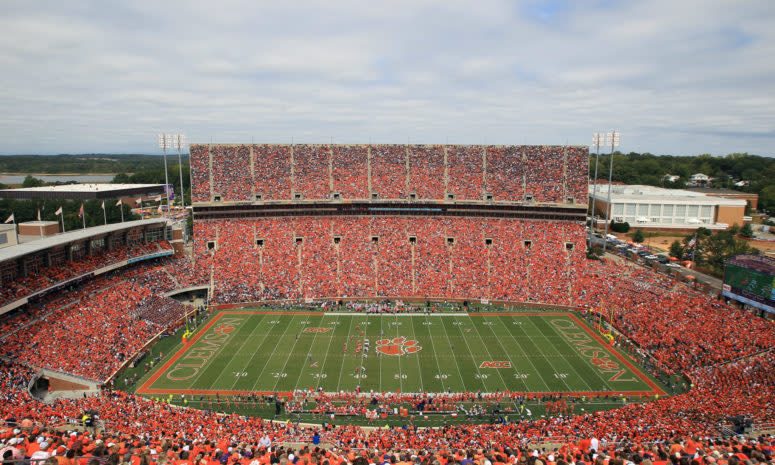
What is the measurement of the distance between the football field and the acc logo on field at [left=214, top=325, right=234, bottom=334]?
7 centimetres

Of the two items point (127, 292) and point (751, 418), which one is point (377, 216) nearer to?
point (127, 292)

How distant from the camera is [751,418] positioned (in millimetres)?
17203

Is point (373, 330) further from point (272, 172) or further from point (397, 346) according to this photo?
point (272, 172)

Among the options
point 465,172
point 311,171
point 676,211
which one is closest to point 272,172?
point 311,171

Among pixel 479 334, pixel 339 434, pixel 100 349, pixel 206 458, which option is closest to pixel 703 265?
pixel 479 334

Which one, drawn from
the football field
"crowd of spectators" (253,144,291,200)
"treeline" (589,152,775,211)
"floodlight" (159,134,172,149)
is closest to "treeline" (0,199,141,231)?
"floodlight" (159,134,172,149)

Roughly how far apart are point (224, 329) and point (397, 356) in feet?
39.9

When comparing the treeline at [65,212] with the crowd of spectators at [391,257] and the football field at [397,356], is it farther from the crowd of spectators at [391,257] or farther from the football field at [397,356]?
the football field at [397,356]

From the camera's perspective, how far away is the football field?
2355cm

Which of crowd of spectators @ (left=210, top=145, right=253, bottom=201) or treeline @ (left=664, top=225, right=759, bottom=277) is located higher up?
crowd of spectators @ (left=210, top=145, right=253, bottom=201)

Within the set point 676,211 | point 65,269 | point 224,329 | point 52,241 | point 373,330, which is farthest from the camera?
point 676,211

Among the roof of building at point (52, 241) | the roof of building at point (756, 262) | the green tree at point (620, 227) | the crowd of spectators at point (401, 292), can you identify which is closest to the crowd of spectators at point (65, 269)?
the crowd of spectators at point (401, 292)

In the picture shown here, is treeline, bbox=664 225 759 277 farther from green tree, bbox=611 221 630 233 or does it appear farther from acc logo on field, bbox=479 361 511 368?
acc logo on field, bbox=479 361 511 368

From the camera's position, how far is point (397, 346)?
27.9 meters
